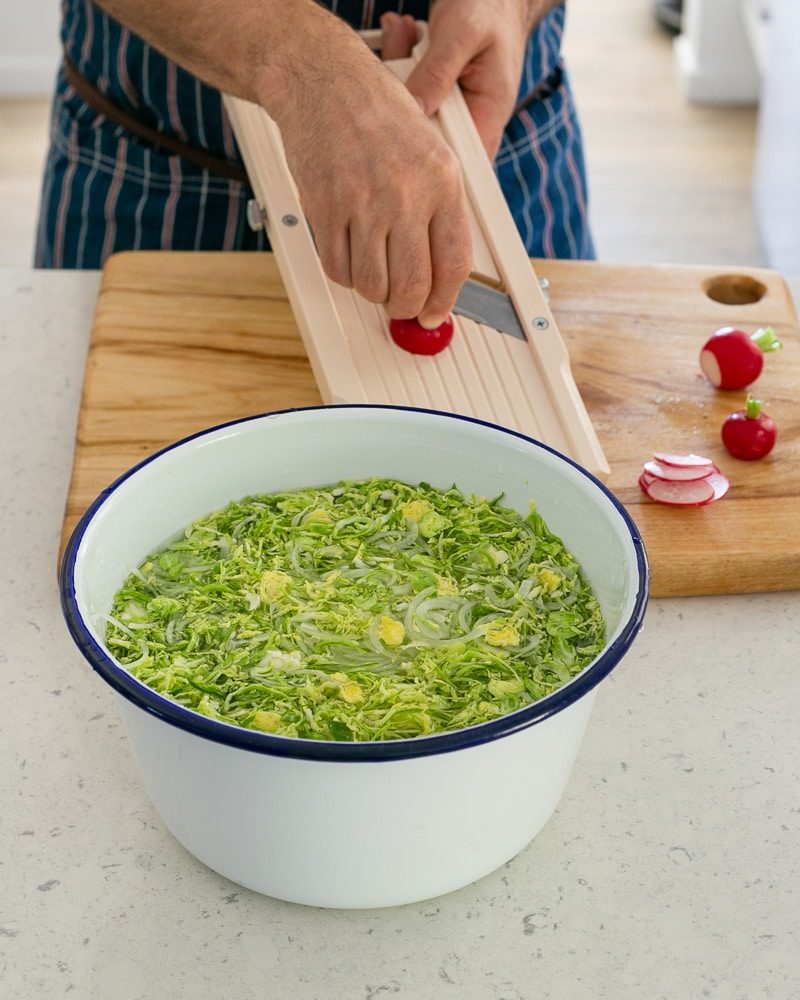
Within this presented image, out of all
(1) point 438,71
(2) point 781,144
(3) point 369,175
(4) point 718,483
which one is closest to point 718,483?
(4) point 718,483

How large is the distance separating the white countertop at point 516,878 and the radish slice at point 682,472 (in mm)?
150

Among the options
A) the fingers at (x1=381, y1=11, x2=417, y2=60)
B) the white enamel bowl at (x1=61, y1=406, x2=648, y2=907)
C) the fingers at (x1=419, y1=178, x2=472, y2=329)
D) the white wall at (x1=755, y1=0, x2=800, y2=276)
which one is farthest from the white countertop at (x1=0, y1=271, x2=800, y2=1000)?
the white wall at (x1=755, y1=0, x2=800, y2=276)

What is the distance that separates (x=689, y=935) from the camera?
0.76m

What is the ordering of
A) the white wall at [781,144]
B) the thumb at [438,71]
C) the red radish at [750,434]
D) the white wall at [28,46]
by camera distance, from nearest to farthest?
the red radish at [750,434]
the thumb at [438,71]
the white wall at [781,144]
the white wall at [28,46]

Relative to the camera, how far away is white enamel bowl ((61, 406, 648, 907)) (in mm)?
674

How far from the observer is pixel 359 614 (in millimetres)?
839

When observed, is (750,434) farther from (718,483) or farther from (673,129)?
(673,129)

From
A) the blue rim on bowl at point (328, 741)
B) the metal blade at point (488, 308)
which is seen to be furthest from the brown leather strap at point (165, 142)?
the blue rim on bowl at point (328, 741)

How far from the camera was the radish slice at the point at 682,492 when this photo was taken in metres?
1.11

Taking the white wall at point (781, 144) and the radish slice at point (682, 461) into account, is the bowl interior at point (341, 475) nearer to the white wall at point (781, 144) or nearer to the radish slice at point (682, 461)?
the radish slice at point (682, 461)

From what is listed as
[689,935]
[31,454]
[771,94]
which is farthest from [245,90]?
[771,94]

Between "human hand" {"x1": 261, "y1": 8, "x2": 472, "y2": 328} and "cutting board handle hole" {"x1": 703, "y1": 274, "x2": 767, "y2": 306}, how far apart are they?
458 mm

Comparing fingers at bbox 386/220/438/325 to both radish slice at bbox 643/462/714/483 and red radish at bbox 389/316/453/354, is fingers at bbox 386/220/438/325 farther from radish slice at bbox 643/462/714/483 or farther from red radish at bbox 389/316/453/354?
radish slice at bbox 643/462/714/483

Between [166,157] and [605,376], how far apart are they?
1.92 feet
